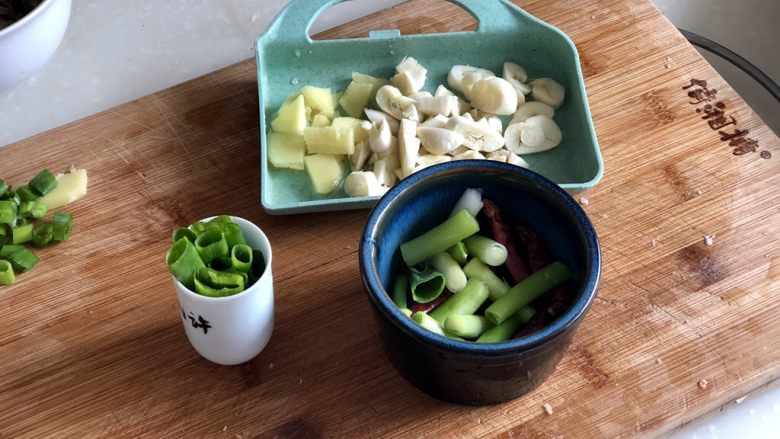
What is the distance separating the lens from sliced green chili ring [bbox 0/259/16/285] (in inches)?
40.0

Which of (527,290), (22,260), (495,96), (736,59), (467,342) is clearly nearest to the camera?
(467,342)

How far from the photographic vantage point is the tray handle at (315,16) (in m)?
1.19

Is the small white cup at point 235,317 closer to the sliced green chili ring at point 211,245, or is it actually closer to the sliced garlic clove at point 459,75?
the sliced green chili ring at point 211,245

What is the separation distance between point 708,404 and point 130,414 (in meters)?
0.56

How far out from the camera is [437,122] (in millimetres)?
1115

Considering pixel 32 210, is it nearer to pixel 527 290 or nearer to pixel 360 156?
pixel 360 156

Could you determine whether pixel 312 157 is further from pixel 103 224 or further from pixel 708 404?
pixel 708 404

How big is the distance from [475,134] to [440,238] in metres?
0.20

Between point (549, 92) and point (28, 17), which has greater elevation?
point (28, 17)

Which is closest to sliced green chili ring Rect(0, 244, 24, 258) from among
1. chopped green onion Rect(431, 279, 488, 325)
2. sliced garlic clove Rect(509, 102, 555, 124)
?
chopped green onion Rect(431, 279, 488, 325)

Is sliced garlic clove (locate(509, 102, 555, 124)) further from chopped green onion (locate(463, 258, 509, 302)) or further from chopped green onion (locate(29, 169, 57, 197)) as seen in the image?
chopped green onion (locate(29, 169, 57, 197))

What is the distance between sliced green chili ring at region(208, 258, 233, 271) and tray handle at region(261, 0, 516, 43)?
1.30 ft

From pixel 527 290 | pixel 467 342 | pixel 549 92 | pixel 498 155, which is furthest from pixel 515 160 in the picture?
pixel 467 342

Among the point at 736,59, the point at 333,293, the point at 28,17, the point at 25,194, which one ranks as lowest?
the point at 736,59
